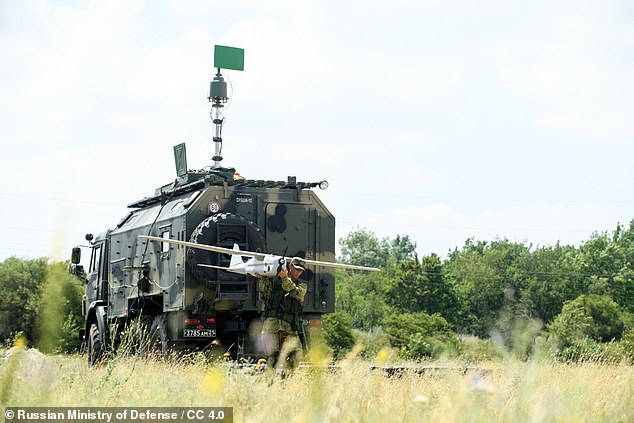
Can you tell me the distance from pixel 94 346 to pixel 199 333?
476 centimetres

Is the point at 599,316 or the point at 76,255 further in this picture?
the point at 599,316

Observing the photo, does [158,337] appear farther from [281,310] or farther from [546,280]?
[546,280]

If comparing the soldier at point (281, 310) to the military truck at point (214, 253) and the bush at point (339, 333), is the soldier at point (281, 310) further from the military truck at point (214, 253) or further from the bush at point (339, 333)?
the bush at point (339, 333)

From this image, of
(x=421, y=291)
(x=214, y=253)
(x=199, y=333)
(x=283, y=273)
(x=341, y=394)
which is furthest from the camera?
(x=421, y=291)

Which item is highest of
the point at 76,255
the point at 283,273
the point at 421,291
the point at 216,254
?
the point at 421,291

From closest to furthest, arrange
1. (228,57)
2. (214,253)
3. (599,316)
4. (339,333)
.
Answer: (214,253), (228,57), (339,333), (599,316)

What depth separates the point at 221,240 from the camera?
A: 1457 cm

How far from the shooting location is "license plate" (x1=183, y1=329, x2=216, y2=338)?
48.6 feet

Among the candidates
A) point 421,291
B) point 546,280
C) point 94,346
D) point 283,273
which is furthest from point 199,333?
point 546,280

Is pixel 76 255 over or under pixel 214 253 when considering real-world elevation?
over

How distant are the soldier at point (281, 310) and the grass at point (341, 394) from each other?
1932 millimetres

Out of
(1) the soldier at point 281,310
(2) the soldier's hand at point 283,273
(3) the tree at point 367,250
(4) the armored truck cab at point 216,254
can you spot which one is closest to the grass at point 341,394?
(1) the soldier at point 281,310

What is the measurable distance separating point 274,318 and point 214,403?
16.7ft

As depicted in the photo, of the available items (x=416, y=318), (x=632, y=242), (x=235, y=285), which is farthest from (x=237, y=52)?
(x=632, y=242)
